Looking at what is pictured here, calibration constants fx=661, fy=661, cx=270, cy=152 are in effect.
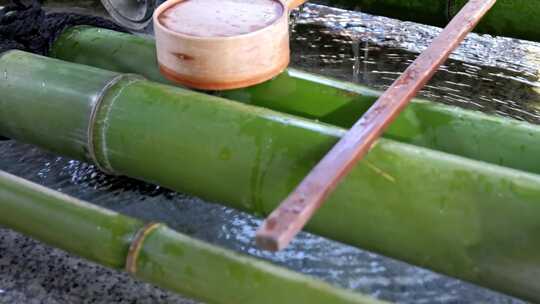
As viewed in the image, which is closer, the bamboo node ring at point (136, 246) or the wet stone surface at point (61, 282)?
the bamboo node ring at point (136, 246)

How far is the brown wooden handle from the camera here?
3.88ft

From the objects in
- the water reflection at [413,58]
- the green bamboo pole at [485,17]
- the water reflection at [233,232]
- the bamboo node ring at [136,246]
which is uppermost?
the green bamboo pole at [485,17]

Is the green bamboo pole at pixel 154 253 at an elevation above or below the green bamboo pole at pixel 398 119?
below

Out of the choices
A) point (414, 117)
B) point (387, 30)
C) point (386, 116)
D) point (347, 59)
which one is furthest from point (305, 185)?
point (387, 30)

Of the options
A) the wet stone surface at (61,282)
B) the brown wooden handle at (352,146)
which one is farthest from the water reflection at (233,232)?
the brown wooden handle at (352,146)

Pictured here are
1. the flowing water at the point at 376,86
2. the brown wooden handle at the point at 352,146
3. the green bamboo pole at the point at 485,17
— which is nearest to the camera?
the brown wooden handle at the point at 352,146

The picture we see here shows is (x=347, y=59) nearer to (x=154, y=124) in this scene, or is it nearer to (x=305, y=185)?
(x=154, y=124)

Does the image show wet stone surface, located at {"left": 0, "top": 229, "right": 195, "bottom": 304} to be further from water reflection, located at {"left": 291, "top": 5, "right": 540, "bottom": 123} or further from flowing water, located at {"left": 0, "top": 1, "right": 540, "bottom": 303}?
water reflection, located at {"left": 291, "top": 5, "right": 540, "bottom": 123}

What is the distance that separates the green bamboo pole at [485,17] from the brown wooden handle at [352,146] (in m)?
1.03

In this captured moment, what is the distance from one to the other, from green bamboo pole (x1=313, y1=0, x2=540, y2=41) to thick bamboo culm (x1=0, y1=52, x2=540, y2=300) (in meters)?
1.75

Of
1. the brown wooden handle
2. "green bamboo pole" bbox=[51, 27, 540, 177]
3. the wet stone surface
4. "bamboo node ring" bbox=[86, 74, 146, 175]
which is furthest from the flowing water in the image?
the brown wooden handle

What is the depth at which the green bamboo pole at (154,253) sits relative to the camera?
1650 mm

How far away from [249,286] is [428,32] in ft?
10.1

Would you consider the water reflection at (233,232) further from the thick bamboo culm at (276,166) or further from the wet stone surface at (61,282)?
the thick bamboo culm at (276,166)
